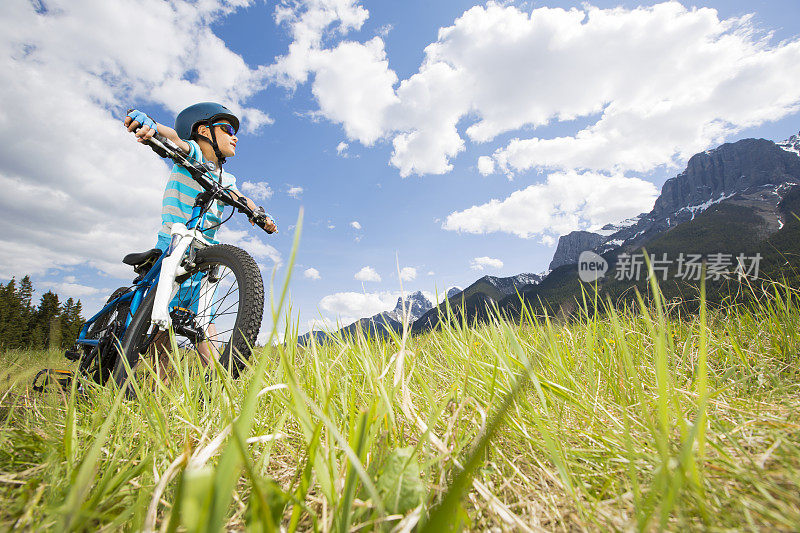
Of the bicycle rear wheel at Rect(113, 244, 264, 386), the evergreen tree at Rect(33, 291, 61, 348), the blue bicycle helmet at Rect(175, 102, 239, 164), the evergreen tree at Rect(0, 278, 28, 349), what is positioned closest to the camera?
the bicycle rear wheel at Rect(113, 244, 264, 386)

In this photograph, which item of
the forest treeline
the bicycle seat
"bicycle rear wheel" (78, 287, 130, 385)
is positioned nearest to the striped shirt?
the bicycle seat

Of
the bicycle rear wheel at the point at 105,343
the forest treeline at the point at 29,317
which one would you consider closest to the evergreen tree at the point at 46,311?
the forest treeline at the point at 29,317

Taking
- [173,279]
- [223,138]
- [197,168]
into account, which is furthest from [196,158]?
[173,279]

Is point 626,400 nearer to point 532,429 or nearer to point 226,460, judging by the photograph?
point 532,429

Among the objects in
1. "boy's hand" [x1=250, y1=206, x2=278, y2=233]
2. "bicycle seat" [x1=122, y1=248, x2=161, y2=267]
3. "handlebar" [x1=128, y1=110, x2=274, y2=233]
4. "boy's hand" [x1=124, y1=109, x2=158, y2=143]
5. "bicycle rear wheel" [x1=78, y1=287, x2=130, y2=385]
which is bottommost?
"bicycle rear wheel" [x1=78, y1=287, x2=130, y2=385]

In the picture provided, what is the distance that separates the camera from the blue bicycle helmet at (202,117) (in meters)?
4.44

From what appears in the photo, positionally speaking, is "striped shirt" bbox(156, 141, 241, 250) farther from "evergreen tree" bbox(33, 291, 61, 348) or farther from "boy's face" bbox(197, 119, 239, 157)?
"evergreen tree" bbox(33, 291, 61, 348)

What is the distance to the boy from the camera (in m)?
3.76

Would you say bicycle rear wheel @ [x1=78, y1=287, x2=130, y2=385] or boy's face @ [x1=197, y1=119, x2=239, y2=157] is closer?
bicycle rear wheel @ [x1=78, y1=287, x2=130, y2=385]

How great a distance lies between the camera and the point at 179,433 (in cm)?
143

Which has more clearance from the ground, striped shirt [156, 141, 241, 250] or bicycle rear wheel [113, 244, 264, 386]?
striped shirt [156, 141, 241, 250]

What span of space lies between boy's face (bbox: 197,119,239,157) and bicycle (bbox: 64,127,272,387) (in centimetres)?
99

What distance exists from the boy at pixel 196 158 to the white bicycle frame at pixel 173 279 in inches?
8.1

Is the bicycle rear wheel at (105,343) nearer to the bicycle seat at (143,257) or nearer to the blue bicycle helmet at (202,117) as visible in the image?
the bicycle seat at (143,257)
